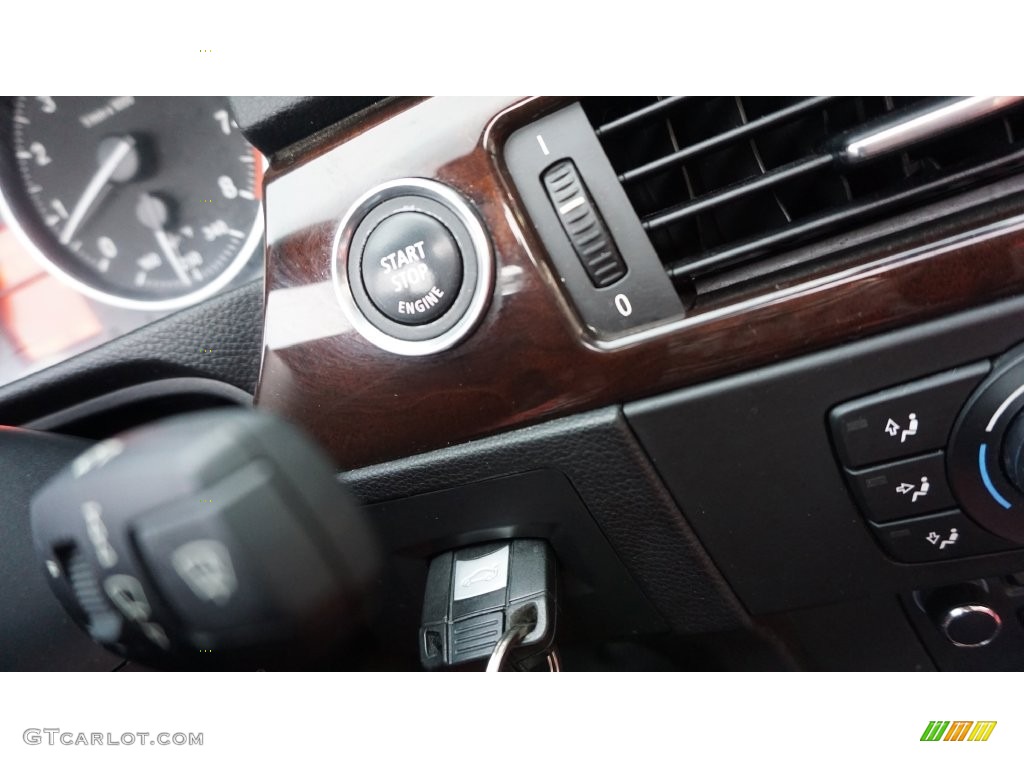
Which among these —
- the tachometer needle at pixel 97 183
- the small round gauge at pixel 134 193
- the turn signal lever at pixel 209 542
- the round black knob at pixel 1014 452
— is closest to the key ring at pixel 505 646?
the turn signal lever at pixel 209 542

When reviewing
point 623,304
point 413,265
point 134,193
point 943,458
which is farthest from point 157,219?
point 943,458

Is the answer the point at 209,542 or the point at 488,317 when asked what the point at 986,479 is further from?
the point at 209,542

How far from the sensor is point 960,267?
527 mm

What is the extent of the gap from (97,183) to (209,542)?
1.70ft

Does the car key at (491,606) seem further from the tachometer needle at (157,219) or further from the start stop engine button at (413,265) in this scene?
the tachometer needle at (157,219)

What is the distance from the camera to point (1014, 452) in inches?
21.5

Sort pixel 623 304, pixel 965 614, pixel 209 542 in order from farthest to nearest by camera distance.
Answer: pixel 965 614 → pixel 623 304 → pixel 209 542

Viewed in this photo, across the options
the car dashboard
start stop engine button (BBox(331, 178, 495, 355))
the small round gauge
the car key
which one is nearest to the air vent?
the car dashboard

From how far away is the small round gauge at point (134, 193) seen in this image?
A: 816 mm

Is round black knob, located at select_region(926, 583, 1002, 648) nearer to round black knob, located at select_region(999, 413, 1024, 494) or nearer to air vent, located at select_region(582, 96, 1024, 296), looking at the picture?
round black knob, located at select_region(999, 413, 1024, 494)

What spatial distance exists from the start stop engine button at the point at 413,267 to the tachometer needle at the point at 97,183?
1.26 feet

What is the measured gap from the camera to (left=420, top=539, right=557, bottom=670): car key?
0.63m
